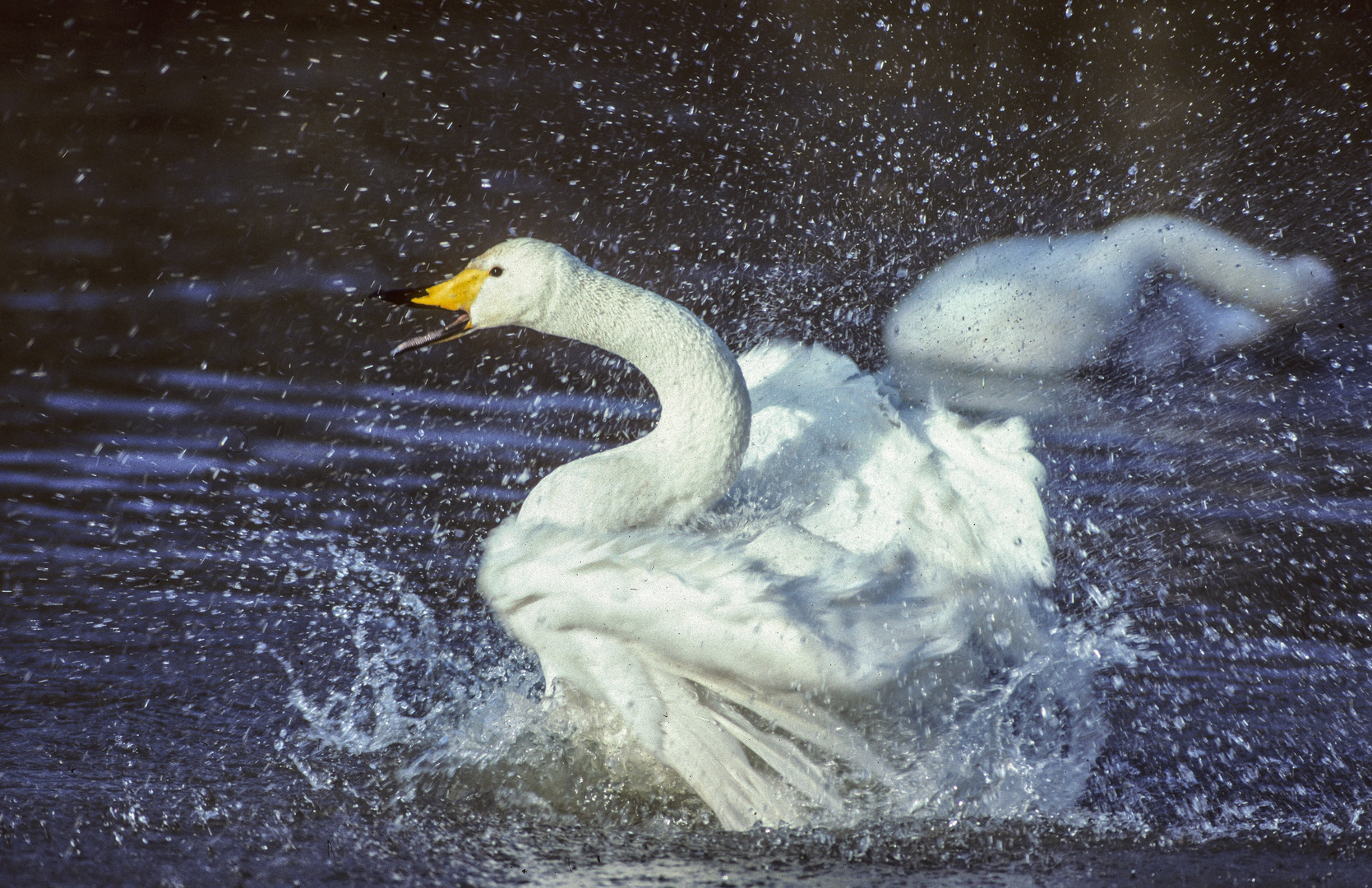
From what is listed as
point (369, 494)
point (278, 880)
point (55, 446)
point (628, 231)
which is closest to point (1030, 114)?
point (628, 231)

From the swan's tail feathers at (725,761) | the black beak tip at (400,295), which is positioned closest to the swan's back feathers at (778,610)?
the swan's tail feathers at (725,761)

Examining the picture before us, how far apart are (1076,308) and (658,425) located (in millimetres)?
3738

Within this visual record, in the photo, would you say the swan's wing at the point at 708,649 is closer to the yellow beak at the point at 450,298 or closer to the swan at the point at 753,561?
the swan at the point at 753,561

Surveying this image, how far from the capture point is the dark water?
8.50 ft

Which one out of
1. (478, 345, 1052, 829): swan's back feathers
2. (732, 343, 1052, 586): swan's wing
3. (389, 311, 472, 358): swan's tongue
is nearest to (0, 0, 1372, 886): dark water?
(478, 345, 1052, 829): swan's back feathers

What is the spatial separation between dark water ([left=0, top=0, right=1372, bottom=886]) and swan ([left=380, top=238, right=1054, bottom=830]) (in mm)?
218

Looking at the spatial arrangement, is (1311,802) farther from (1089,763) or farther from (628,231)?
(628,231)

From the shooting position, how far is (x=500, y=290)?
9.87ft

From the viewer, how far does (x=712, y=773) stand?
2.53 meters

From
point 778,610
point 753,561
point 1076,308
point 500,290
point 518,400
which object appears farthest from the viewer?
point 1076,308

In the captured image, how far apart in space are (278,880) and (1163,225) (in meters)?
6.03

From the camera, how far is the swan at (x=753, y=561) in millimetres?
2393

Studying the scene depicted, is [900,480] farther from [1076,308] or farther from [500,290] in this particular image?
[1076,308]

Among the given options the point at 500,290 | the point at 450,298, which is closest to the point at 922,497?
the point at 500,290
